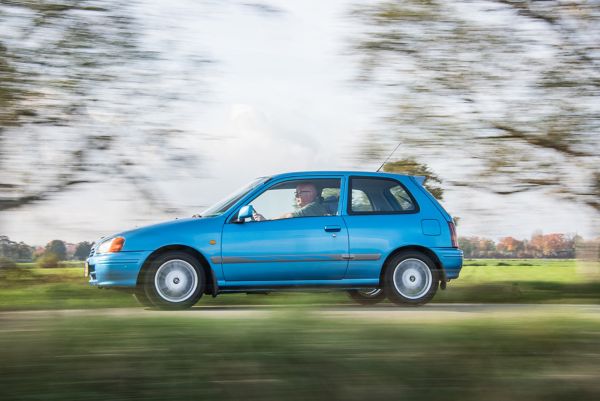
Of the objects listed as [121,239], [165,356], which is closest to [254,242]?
[121,239]

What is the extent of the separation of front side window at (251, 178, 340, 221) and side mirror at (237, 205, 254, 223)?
14 centimetres

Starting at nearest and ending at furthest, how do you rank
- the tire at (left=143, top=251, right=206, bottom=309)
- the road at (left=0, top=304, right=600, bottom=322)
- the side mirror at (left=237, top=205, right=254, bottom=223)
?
the road at (left=0, top=304, right=600, bottom=322) < the tire at (left=143, top=251, right=206, bottom=309) < the side mirror at (left=237, top=205, right=254, bottom=223)

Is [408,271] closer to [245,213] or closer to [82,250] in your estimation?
[245,213]

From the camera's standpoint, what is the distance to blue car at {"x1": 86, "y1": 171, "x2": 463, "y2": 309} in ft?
34.5

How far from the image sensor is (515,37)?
308 inches

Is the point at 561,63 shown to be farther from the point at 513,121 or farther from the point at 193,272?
the point at 193,272

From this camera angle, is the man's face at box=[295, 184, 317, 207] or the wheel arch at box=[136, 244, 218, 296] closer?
the wheel arch at box=[136, 244, 218, 296]

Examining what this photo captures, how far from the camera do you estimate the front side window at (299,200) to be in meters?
11.0

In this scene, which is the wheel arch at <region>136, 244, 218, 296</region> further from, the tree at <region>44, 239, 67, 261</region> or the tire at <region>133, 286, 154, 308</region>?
the tire at <region>133, 286, 154, 308</region>

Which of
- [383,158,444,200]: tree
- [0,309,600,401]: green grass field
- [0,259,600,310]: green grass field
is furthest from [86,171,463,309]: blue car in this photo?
[0,309,600,401]: green grass field

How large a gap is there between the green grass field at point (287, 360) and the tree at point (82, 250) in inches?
54.1

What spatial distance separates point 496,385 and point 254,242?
713cm

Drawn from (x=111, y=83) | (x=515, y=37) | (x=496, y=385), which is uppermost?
(x=515, y=37)

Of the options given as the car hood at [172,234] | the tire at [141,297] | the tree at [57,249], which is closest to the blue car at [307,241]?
the car hood at [172,234]
